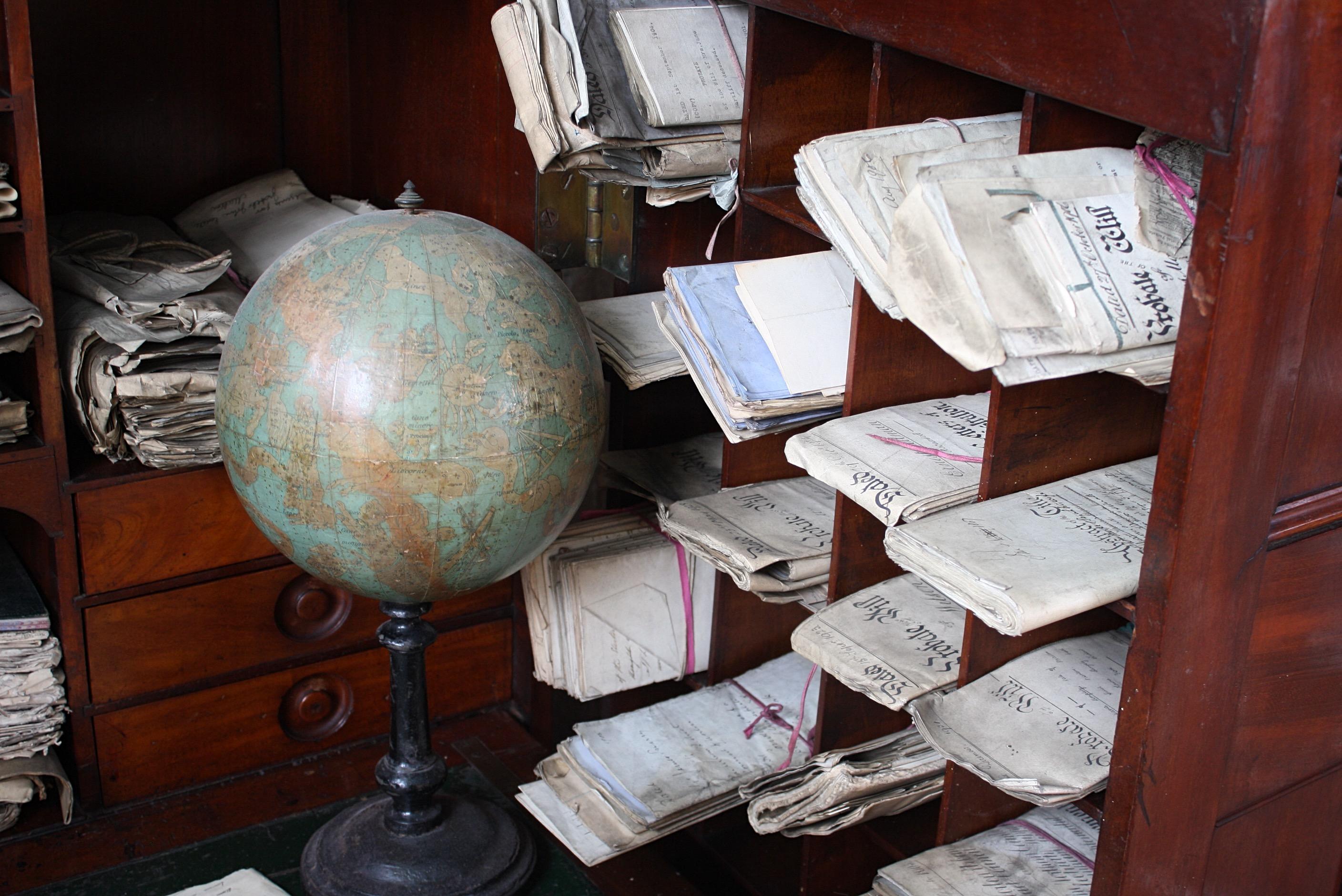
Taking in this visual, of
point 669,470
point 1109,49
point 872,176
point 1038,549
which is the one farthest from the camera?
point 669,470

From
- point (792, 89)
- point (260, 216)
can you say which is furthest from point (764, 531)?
point (260, 216)

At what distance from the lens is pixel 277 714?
7.86ft

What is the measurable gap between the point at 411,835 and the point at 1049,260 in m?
1.37

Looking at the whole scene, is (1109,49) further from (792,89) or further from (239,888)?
(239,888)

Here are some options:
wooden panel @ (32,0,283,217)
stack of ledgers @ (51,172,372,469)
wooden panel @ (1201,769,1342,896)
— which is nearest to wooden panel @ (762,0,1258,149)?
wooden panel @ (1201,769,1342,896)

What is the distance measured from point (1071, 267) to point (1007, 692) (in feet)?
1.73

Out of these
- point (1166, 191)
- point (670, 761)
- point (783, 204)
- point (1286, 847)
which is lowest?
point (670, 761)

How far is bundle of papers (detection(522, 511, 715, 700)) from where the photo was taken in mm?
2256

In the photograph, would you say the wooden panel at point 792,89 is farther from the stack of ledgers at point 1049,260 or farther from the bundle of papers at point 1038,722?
the bundle of papers at point 1038,722

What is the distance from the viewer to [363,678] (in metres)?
2.47

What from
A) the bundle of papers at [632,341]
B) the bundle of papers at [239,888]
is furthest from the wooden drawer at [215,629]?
the bundle of papers at [632,341]

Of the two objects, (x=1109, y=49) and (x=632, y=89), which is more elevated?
(x=1109, y=49)

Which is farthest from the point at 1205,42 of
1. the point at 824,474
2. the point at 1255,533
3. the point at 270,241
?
the point at 270,241

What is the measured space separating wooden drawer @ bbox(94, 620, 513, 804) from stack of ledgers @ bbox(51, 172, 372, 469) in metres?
0.48
